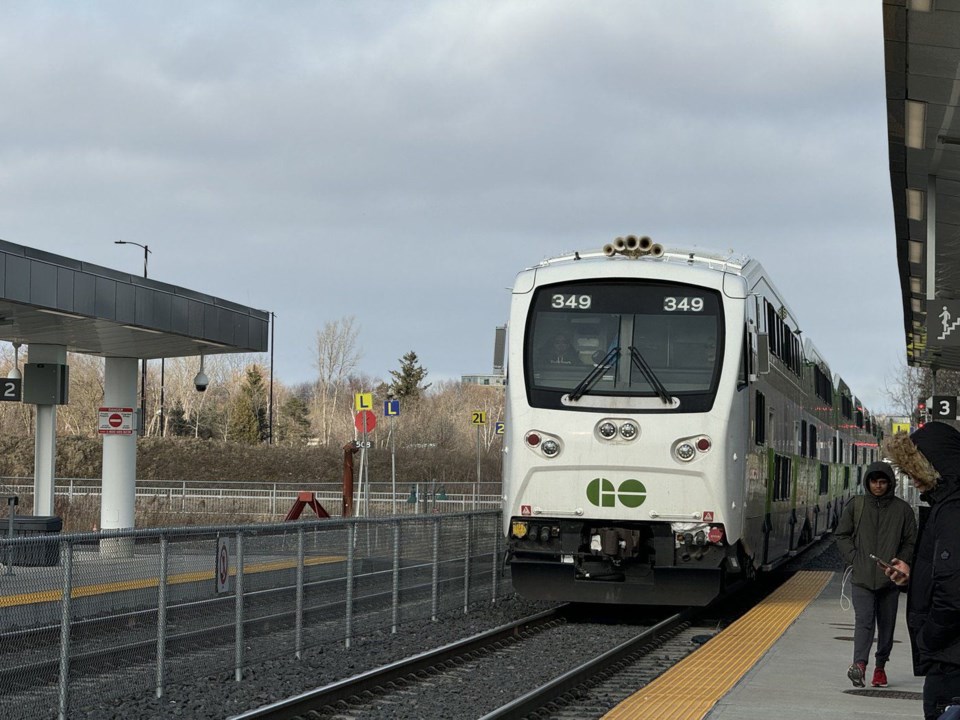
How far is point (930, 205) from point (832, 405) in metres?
12.9

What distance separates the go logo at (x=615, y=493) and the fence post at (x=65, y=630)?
6.71m

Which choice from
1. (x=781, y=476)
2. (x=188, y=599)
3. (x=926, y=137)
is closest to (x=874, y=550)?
(x=188, y=599)

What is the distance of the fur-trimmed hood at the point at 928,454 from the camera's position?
6.07m

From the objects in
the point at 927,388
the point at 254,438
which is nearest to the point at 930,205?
the point at 927,388

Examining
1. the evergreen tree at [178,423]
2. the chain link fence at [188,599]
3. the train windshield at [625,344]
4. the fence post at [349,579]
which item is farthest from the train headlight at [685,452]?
the evergreen tree at [178,423]

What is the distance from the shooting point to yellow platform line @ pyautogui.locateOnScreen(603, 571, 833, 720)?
380 inches

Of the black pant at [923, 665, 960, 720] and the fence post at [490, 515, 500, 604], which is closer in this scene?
the black pant at [923, 665, 960, 720]

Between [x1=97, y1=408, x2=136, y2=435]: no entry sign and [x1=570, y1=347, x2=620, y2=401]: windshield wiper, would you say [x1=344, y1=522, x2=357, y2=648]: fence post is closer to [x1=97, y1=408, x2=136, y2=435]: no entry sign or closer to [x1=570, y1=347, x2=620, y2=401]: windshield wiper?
[x1=570, y1=347, x2=620, y2=401]: windshield wiper

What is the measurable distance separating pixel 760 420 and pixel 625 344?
2.48 meters

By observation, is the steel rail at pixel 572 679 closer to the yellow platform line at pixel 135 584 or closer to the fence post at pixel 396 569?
the fence post at pixel 396 569

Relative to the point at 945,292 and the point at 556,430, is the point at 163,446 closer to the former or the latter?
the point at 945,292

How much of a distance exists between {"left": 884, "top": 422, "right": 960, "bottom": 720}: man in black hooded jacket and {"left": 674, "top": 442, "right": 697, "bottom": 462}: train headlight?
8549mm

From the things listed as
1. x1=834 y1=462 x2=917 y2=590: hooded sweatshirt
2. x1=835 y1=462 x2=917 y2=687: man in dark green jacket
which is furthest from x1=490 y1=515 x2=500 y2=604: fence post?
x1=834 y1=462 x2=917 y2=590: hooded sweatshirt

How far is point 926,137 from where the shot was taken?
15664mm
